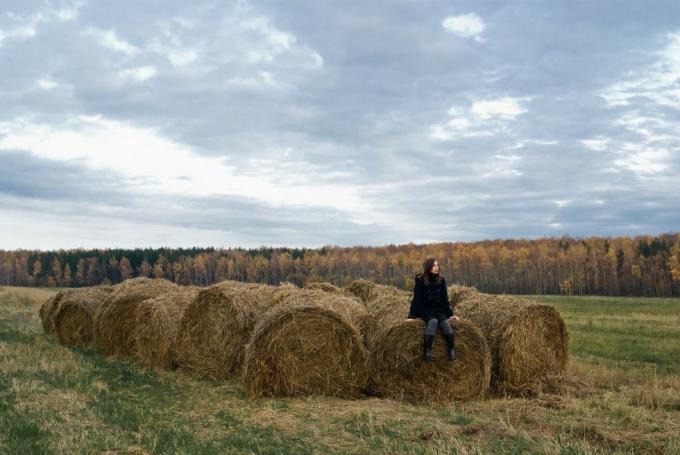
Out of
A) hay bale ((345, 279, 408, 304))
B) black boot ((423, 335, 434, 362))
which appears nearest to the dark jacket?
black boot ((423, 335, 434, 362))

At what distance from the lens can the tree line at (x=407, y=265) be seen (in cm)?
9944

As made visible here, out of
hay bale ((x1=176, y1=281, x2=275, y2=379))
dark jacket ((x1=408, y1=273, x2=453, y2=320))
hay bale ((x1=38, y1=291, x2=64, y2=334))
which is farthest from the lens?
hay bale ((x1=38, y1=291, x2=64, y2=334))

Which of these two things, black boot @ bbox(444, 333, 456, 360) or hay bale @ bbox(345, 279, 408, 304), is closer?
black boot @ bbox(444, 333, 456, 360)

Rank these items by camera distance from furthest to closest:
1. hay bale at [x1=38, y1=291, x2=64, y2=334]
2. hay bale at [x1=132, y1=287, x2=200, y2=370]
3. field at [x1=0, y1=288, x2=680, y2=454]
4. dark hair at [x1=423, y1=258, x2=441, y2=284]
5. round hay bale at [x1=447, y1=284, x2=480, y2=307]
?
hay bale at [x1=38, y1=291, x2=64, y2=334] → hay bale at [x1=132, y1=287, x2=200, y2=370] → round hay bale at [x1=447, y1=284, x2=480, y2=307] → dark hair at [x1=423, y1=258, x2=441, y2=284] → field at [x1=0, y1=288, x2=680, y2=454]

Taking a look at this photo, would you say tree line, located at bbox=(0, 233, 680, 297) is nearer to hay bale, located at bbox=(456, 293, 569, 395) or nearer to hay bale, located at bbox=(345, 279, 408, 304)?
hay bale, located at bbox=(345, 279, 408, 304)

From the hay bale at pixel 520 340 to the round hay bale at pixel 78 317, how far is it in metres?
11.4

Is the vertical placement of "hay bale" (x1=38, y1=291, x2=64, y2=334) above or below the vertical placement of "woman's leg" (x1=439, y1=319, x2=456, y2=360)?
below

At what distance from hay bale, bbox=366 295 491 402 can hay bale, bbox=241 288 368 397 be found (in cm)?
40

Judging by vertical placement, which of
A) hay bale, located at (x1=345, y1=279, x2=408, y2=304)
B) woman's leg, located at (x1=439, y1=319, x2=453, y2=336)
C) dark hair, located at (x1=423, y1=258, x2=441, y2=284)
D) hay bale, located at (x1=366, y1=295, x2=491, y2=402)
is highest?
dark hair, located at (x1=423, y1=258, x2=441, y2=284)

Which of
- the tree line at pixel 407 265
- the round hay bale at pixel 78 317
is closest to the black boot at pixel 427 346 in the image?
the round hay bale at pixel 78 317

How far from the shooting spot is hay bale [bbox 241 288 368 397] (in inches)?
444

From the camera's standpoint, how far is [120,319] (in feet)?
55.1

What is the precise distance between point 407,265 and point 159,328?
10846 centimetres

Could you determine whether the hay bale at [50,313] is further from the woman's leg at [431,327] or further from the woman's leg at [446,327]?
the woman's leg at [446,327]
